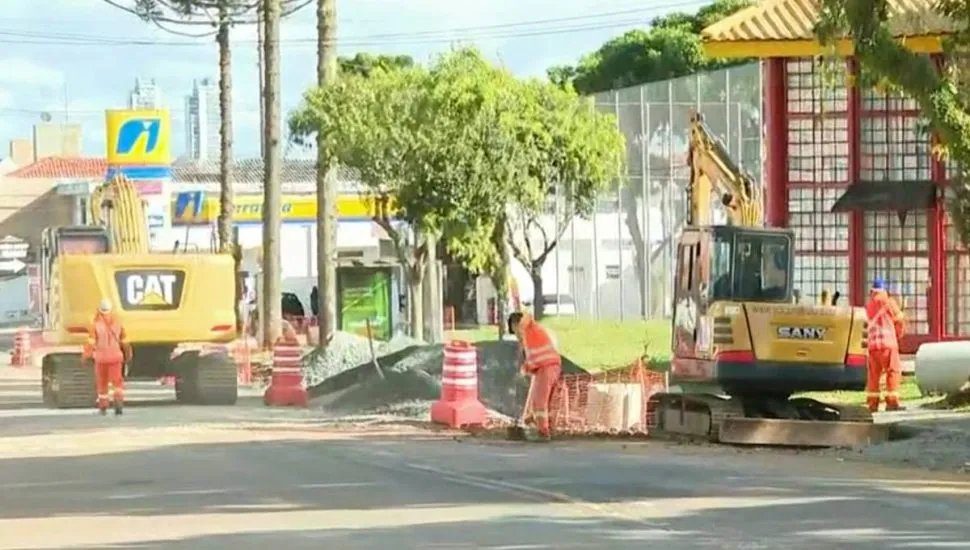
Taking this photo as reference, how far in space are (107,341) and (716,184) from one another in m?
9.41

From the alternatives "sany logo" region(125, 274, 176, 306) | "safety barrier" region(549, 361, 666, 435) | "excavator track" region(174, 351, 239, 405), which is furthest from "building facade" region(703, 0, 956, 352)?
"sany logo" region(125, 274, 176, 306)

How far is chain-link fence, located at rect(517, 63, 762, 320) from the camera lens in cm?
6091

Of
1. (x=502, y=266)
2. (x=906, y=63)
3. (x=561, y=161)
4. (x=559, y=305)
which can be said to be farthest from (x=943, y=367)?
(x=559, y=305)

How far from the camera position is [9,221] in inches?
3851

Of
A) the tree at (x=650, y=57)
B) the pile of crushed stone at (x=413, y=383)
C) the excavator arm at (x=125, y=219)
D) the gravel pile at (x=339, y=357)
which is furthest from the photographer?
the tree at (x=650, y=57)

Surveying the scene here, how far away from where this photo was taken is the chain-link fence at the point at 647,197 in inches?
2398

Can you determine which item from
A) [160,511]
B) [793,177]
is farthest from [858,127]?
[160,511]

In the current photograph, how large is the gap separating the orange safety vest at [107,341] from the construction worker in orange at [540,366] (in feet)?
25.4

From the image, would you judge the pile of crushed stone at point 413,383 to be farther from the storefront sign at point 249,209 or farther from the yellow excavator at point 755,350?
the storefront sign at point 249,209

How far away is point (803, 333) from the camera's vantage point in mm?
25344

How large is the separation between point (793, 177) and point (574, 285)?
3260cm

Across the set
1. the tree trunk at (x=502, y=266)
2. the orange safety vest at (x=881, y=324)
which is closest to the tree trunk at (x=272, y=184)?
the tree trunk at (x=502, y=266)

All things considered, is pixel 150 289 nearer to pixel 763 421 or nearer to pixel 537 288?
pixel 763 421

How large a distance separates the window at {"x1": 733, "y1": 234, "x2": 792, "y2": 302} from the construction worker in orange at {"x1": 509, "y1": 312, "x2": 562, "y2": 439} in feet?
8.05
